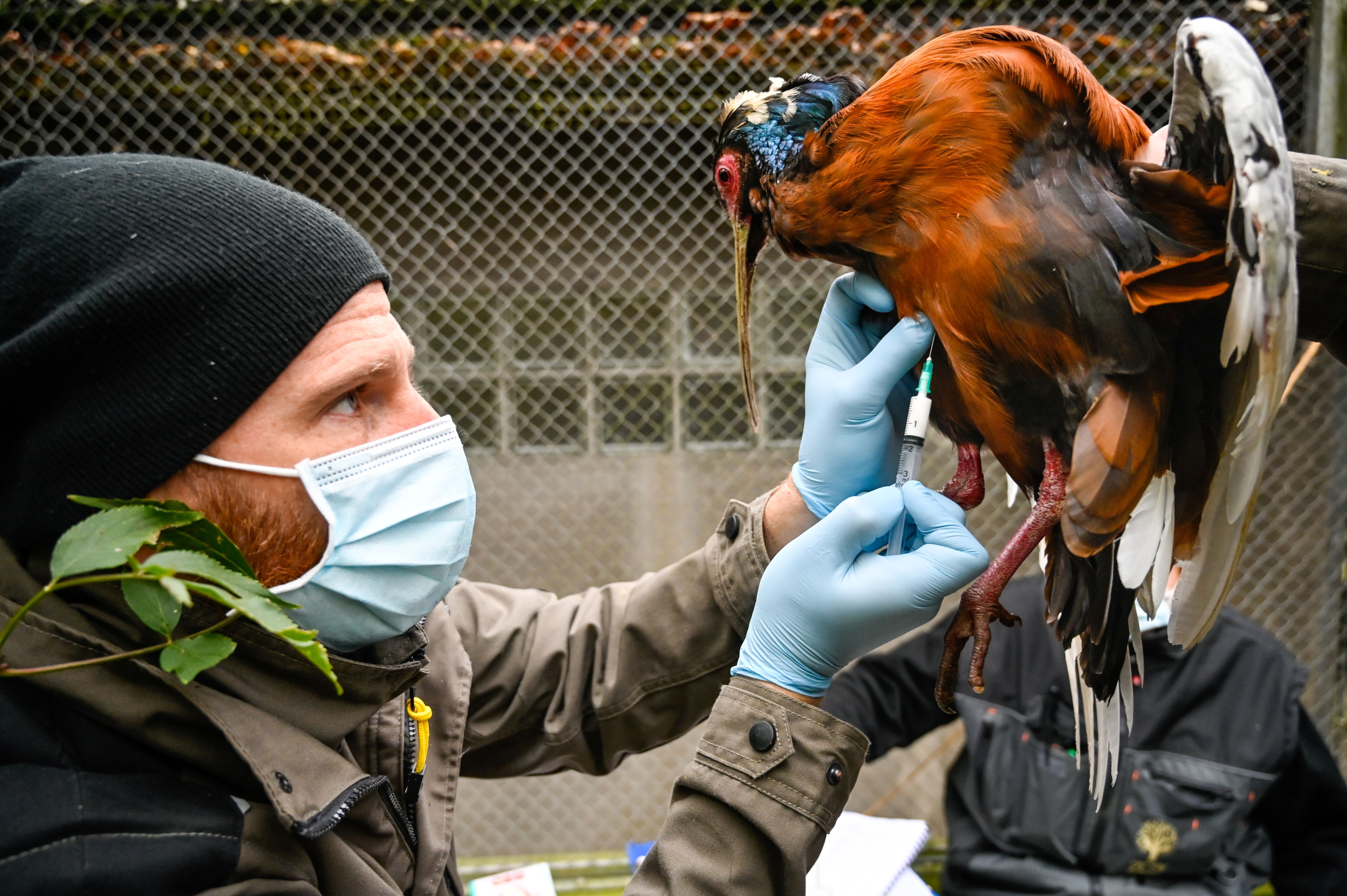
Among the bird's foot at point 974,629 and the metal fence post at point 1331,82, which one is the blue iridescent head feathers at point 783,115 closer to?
the bird's foot at point 974,629

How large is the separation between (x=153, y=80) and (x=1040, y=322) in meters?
3.18

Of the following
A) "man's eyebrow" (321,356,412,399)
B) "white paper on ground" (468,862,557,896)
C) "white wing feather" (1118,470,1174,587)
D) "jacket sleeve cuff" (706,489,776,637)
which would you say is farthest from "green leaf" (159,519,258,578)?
"white paper on ground" (468,862,557,896)

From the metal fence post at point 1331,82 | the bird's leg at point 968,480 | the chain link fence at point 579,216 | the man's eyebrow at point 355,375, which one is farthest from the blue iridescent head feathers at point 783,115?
the metal fence post at point 1331,82

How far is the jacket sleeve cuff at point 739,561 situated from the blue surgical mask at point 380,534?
0.42 meters

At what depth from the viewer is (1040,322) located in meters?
1.05

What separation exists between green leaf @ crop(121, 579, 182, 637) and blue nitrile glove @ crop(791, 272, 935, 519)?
824 millimetres

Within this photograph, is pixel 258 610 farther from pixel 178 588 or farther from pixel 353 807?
pixel 353 807

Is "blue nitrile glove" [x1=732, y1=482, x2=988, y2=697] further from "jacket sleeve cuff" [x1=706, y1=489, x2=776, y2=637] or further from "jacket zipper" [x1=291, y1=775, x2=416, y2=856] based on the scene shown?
"jacket zipper" [x1=291, y1=775, x2=416, y2=856]

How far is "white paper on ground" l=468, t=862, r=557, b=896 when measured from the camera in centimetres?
205

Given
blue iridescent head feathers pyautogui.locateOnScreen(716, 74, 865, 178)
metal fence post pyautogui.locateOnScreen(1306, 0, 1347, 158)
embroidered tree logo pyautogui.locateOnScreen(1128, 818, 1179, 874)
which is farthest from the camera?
metal fence post pyautogui.locateOnScreen(1306, 0, 1347, 158)

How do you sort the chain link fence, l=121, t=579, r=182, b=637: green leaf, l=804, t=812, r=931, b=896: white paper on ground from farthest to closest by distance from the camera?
the chain link fence, l=804, t=812, r=931, b=896: white paper on ground, l=121, t=579, r=182, b=637: green leaf

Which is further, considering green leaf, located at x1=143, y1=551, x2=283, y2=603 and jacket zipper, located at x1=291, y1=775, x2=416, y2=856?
jacket zipper, located at x1=291, y1=775, x2=416, y2=856

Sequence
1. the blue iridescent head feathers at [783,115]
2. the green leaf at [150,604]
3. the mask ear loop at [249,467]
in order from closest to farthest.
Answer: the green leaf at [150,604], the mask ear loop at [249,467], the blue iridescent head feathers at [783,115]

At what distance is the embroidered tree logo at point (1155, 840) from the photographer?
2318 millimetres
